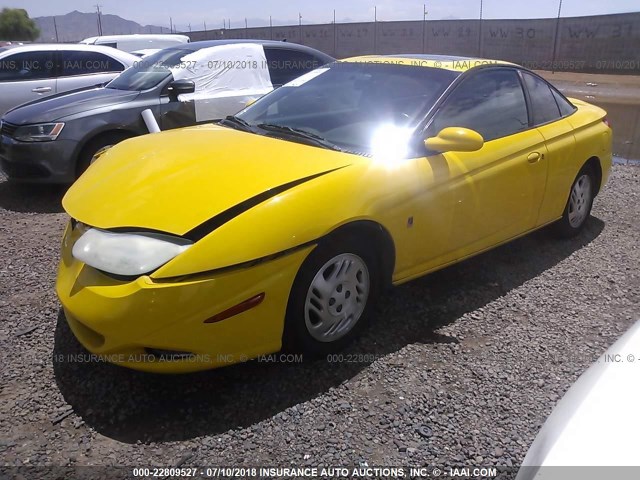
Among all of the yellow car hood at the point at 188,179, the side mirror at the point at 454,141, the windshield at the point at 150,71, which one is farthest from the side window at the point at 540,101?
the windshield at the point at 150,71

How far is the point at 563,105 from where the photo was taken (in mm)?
4586

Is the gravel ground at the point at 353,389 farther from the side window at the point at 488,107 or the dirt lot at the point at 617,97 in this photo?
the dirt lot at the point at 617,97

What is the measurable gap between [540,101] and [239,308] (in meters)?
3.06

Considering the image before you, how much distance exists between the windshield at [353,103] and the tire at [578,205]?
5.42 ft

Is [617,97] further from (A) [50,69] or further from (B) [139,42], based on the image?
(A) [50,69]

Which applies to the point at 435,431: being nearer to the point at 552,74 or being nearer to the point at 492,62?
the point at 492,62

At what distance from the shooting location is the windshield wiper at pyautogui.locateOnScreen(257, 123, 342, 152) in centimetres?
316

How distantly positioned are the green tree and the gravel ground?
1705 inches

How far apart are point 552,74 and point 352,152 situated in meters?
22.5

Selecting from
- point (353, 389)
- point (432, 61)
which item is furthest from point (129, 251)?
point (432, 61)

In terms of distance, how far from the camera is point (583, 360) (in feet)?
9.85

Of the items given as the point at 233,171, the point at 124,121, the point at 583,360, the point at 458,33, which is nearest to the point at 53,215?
the point at 124,121

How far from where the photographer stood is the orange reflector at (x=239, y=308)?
2.39m

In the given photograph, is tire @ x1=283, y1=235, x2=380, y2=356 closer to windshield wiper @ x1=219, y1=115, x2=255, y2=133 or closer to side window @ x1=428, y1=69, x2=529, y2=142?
side window @ x1=428, y1=69, x2=529, y2=142
